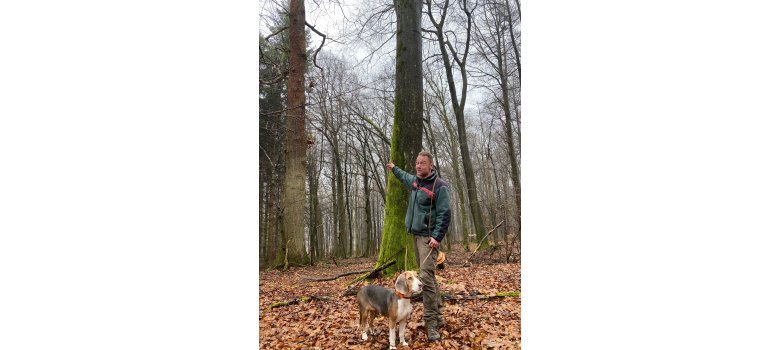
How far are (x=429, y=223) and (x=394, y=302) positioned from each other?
0.66 m

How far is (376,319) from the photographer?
2.94 metres

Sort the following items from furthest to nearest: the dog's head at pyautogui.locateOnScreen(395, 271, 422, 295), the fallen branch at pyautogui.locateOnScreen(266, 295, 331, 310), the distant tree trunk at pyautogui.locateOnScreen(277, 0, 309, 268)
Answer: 1. the distant tree trunk at pyautogui.locateOnScreen(277, 0, 309, 268)
2. the fallen branch at pyautogui.locateOnScreen(266, 295, 331, 310)
3. the dog's head at pyautogui.locateOnScreen(395, 271, 422, 295)

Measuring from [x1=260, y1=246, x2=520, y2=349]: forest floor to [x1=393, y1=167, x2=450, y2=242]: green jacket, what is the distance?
62 cm

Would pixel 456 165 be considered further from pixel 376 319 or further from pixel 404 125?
pixel 376 319

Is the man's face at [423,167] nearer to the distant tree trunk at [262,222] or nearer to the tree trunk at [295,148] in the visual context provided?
the tree trunk at [295,148]

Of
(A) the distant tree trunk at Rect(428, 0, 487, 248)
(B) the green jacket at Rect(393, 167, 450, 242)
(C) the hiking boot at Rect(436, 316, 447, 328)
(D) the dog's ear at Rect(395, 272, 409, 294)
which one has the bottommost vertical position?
(C) the hiking boot at Rect(436, 316, 447, 328)

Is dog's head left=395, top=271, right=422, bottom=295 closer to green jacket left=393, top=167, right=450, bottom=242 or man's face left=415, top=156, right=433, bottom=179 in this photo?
green jacket left=393, top=167, right=450, bottom=242

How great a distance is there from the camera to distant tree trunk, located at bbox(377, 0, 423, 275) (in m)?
3.02

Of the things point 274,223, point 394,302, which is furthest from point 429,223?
point 274,223

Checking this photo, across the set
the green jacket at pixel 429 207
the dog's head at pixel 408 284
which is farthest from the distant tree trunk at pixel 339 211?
the dog's head at pixel 408 284

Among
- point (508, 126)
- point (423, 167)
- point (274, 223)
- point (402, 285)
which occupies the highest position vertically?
point (508, 126)

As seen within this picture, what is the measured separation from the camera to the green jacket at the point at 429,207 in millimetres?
2656

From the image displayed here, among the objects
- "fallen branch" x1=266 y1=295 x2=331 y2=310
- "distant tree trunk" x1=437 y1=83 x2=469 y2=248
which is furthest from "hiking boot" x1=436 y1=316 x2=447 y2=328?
"fallen branch" x1=266 y1=295 x2=331 y2=310
